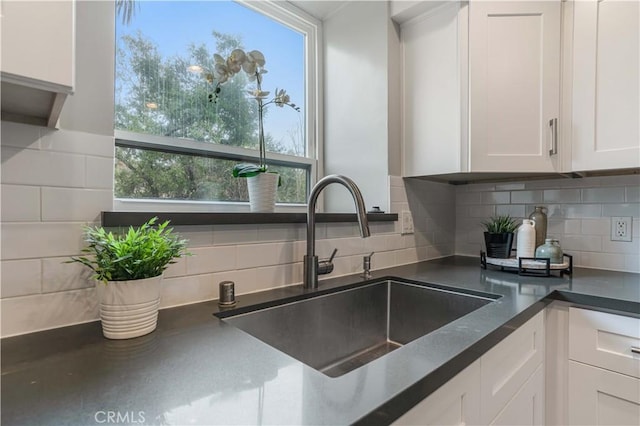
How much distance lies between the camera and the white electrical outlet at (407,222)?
1.61m

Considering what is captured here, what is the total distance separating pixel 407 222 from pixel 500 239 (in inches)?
16.8

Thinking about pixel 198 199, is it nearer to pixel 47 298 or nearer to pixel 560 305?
→ pixel 47 298

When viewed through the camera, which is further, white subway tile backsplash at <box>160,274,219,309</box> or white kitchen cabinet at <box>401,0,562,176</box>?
white kitchen cabinet at <box>401,0,562,176</box>

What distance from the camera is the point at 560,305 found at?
3.59ft

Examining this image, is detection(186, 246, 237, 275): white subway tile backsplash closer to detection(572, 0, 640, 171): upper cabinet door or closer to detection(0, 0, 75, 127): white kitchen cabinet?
detection(0, 0, 75, 127): white kitchen cabinet

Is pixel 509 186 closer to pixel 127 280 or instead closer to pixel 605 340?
pixel 605 340

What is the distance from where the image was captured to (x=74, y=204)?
79 centimetres

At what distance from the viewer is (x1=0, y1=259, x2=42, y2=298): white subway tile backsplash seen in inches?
27.7

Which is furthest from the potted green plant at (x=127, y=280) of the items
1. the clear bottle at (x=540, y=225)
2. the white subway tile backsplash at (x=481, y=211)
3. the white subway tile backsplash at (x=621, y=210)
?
the white subway tile backsplash at (x=621, y=210)

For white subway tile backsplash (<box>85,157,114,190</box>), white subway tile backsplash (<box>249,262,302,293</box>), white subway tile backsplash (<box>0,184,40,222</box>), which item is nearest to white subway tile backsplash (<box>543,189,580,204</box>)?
white subway tile backsplash (<box>249,262,302,293</box>)

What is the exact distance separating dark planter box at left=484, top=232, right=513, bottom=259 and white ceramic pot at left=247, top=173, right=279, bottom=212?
1.06 metres

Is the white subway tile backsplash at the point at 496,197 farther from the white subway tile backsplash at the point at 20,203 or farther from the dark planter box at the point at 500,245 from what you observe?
the white subway tile backsplash at the point at 20,203

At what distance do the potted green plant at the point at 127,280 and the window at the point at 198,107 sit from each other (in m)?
0.48

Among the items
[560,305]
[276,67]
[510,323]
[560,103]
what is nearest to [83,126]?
[276,67]
